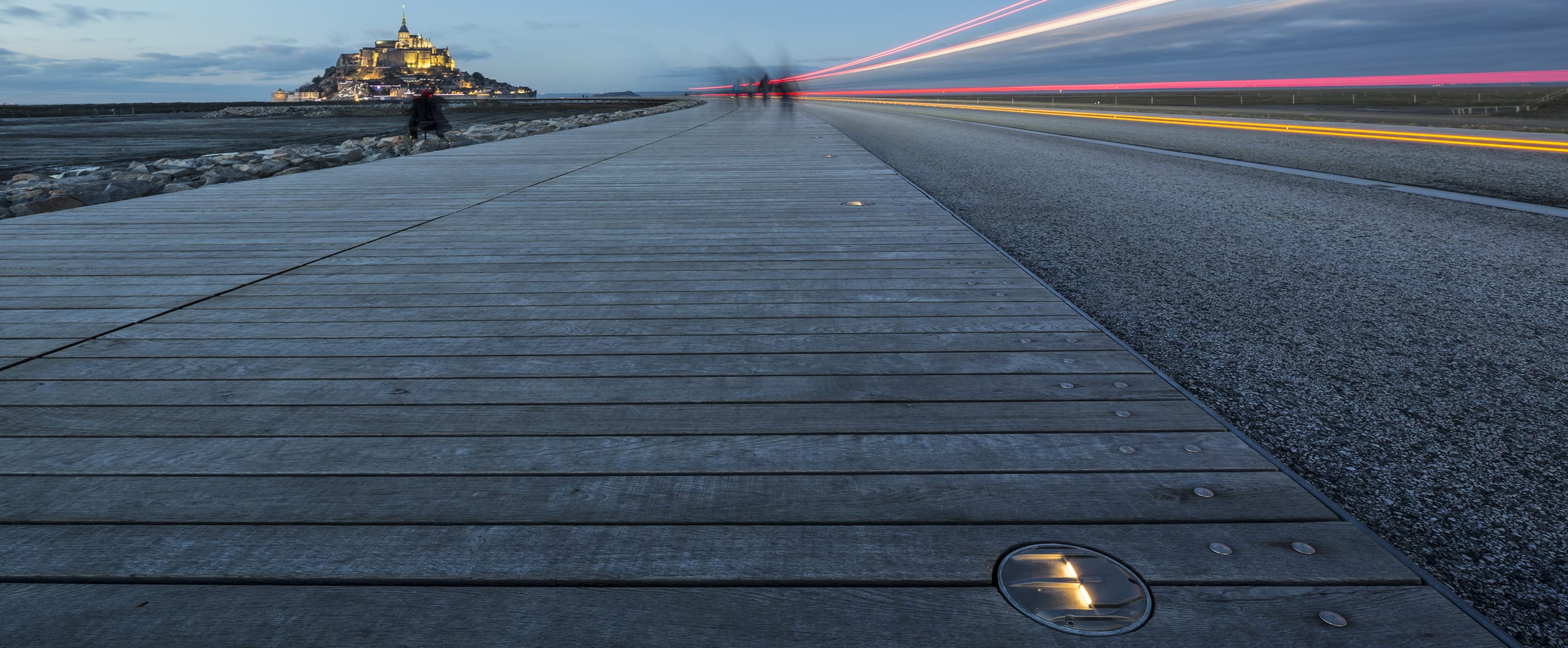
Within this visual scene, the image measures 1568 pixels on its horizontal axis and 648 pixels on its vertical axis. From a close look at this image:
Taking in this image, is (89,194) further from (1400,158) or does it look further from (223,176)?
(1400,158)

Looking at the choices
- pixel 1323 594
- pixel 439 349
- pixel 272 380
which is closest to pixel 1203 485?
pixel 1323 594

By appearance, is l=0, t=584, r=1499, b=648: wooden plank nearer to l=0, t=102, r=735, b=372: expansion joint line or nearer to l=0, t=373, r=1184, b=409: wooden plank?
l=0, t=373, r=1184, b=409: wooden plank

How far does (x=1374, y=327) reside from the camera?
3482 mm

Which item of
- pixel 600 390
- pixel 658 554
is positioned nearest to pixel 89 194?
pixel 600 390

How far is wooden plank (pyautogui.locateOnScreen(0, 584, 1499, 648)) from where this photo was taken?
4.10 feet

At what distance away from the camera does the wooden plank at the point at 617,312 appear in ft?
9.82

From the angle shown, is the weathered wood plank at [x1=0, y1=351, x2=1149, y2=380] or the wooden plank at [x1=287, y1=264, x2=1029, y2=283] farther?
the wooden plank at [x1=287, y1=264, x2=1029, y2=283]

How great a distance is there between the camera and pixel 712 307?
3.17 m

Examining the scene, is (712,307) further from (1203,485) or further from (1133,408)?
(1203,485)

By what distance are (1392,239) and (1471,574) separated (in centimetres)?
477

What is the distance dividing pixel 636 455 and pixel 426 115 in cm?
1802

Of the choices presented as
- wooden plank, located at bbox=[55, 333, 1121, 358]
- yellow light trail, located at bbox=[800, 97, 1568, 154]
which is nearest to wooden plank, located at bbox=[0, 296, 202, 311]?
wooden plank, located at bbox=[55, 333, 1121, 358]

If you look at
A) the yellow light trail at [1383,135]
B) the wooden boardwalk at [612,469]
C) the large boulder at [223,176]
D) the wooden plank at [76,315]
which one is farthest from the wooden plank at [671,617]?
the yellow light trail at [1383,135]

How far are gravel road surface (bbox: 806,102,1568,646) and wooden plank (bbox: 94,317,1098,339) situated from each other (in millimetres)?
653
